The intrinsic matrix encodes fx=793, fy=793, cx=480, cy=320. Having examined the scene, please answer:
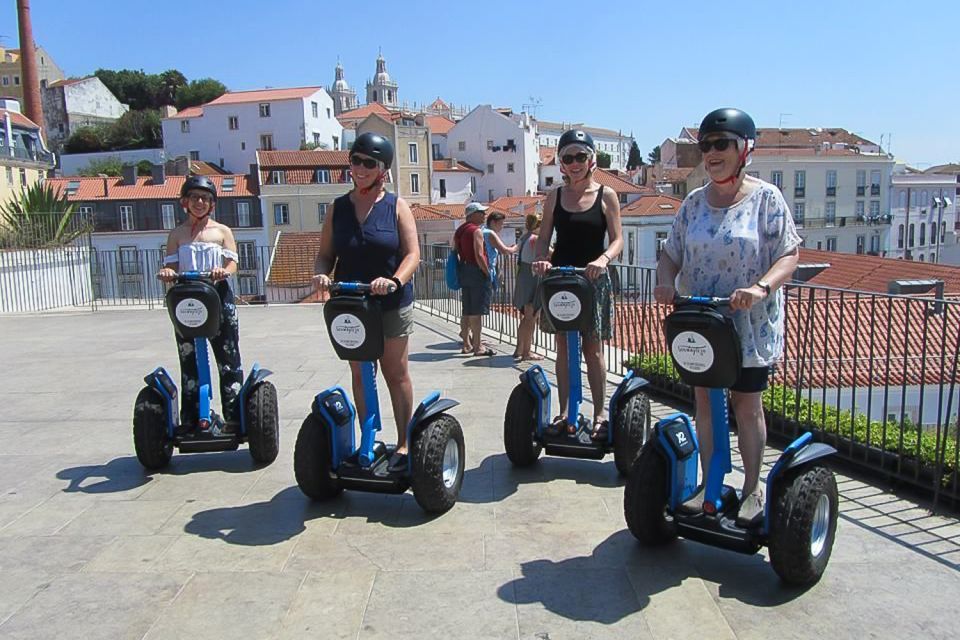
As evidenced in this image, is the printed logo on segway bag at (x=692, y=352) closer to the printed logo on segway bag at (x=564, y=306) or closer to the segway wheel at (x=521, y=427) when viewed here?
the printed logo on segway bag at (x=564, y=306)

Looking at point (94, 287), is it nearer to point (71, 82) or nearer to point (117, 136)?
point (117, 136)

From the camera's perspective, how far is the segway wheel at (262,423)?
4922 mm

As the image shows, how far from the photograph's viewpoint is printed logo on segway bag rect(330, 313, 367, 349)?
3.79 meters

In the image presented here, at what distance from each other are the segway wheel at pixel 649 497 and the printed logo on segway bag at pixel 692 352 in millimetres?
456

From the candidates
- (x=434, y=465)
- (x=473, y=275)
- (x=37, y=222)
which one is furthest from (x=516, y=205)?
(x=434, y=465)

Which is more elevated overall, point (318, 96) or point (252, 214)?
point (318, 96)

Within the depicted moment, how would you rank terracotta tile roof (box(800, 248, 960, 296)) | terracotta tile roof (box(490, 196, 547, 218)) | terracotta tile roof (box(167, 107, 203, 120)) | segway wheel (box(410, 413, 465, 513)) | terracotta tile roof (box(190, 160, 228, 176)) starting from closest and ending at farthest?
segway wheel (box(410, 413, 465, 513)) → terracotta tile roof (box(800, 248, 960, 296)) → terracotta tile roof (box(490, 196, 547, 218)) → terracotta tile roof (box(190, 160, 228, 176)) → terracotta tile roof (box(167, 107, 203, 120))

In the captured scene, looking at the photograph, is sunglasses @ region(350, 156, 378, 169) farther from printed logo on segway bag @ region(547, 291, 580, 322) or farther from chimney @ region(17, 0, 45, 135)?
chimney @ region(17, 0, 45, 135)

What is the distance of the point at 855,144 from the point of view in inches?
2901

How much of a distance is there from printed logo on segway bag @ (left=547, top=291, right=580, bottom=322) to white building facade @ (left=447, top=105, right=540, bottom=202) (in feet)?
237

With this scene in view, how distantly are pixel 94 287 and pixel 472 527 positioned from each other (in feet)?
47.8

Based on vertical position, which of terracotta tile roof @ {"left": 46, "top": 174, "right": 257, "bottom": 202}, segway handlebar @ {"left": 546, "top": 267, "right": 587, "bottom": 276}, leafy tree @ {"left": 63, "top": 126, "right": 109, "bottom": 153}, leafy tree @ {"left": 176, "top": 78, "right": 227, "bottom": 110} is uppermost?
leafy tree @ {"left": 176, "top": 78, "right": 227, "bottom": 110}

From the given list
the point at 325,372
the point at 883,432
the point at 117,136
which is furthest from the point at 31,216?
the point at 117,136

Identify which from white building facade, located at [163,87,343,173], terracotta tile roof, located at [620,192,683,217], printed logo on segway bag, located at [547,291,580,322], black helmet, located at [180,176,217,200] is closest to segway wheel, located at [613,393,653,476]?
printed logo on segway bag, located at [547,291,580,322]
